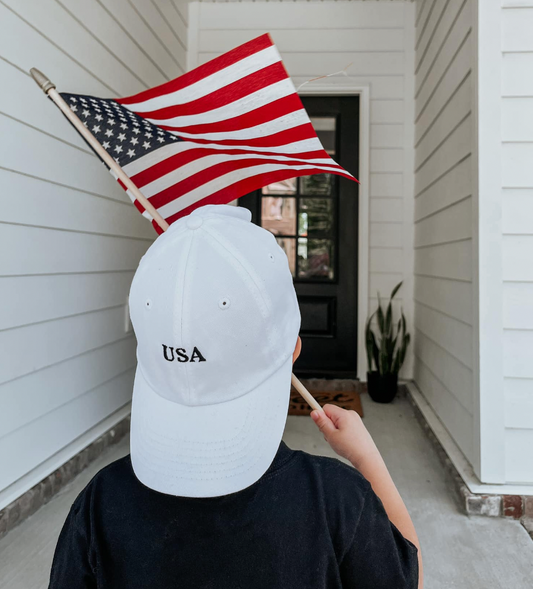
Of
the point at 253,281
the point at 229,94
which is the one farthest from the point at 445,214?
the point at 253,281

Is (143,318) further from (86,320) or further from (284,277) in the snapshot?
(86,320)

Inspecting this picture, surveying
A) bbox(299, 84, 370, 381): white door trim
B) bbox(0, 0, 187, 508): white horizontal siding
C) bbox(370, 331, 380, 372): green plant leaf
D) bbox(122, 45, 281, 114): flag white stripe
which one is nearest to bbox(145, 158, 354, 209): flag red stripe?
bbox(122, 45, 281, 114): flag white stripe

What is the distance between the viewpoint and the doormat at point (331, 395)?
116 inches

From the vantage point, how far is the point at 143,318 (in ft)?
2.12

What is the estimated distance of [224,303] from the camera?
621 millimetres

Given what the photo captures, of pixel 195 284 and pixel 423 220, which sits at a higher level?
pixel 423 220

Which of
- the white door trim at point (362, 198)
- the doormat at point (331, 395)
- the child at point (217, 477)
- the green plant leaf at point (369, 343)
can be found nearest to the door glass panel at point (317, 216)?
the white door trim at point (362, 198)

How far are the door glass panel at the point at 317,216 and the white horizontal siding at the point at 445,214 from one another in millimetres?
625

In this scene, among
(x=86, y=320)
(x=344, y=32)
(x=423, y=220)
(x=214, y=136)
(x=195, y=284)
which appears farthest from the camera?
(x=344, y=32)

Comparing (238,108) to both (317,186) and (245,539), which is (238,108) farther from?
(317,186)

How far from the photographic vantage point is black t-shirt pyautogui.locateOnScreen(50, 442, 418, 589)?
23.5 inches

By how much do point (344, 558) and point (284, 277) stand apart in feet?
1.28

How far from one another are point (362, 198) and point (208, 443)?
9.67 ft

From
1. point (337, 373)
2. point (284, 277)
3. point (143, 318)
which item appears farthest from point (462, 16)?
point (337, 373)
